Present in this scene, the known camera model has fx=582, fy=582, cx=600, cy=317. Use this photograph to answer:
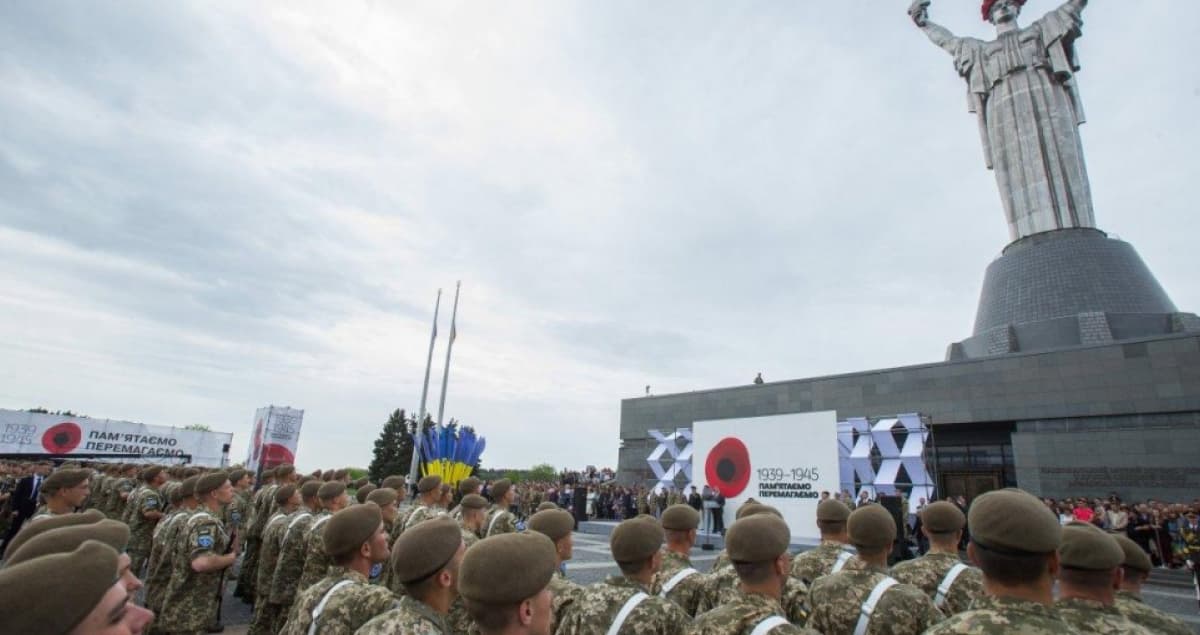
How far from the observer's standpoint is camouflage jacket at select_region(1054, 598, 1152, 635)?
2.60 m

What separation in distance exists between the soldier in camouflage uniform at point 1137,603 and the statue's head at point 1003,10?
3142cm

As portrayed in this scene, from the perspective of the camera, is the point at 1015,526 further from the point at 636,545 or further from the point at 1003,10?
the point at 1003,10

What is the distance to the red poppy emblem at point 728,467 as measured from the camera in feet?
55.6

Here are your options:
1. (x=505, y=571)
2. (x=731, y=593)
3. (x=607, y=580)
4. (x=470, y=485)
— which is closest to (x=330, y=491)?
(x=470, y=485)

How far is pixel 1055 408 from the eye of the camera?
20859mm

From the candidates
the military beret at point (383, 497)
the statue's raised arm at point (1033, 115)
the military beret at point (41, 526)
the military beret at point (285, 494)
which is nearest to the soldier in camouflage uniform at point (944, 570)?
the military beret at point (41, 526)

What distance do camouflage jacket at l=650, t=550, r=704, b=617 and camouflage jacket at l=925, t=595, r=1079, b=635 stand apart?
181 centimetres

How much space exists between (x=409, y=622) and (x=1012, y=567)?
8.17 ft

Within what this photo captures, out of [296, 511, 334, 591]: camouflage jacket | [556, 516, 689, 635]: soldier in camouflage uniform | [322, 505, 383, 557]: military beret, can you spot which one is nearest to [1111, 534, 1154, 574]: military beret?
[556, 516, 689, 635]: soldier in camouflage uniform

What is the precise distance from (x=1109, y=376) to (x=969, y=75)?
15.3 metres

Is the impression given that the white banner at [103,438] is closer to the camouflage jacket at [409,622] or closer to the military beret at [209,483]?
the military beret at [209,483]

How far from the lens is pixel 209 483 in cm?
536

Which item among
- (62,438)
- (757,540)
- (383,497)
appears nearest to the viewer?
(757,540)

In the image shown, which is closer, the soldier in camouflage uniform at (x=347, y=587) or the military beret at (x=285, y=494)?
the soldier in camouflage uniform at (x=347, y=587)
